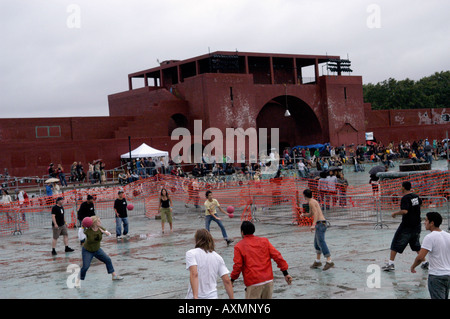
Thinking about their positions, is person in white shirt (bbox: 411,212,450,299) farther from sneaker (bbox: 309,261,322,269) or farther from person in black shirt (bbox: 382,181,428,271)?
sneaker (bbox: 309,261,322,269)

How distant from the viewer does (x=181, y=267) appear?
39.7ft

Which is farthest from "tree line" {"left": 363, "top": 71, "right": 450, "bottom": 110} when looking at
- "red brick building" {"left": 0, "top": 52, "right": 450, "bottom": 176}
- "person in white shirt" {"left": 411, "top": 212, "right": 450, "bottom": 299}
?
"person in white shirt" {"left": 411, "top": 212, "right": 450, "bottom": 299}

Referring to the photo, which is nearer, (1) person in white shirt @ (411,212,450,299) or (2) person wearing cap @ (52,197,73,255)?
(1) person in white shirt @ (411,212,450,299)

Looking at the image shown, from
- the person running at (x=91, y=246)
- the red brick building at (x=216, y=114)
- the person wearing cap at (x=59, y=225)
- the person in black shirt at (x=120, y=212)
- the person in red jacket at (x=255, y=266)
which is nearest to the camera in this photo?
the person in red jacket at (x=255, y=266)

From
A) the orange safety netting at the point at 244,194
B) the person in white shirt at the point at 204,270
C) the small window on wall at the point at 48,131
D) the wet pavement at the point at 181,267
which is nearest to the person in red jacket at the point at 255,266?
the person in white shirt at the point at 204,270

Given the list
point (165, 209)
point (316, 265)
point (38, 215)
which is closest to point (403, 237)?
point (316, 265)

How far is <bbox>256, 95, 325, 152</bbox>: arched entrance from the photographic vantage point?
168ft

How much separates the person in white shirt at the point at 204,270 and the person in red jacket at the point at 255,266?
0.29 metres

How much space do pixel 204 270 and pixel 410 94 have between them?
7684 cm

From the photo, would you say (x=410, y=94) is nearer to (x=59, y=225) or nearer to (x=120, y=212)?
(x=120, y=212)

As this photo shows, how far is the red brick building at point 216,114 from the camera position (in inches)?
1495

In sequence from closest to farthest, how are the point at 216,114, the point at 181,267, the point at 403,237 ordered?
the point at 403,237
the point at 181,267
the point at 216,114

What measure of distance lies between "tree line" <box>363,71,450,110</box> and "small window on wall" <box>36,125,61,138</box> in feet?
172

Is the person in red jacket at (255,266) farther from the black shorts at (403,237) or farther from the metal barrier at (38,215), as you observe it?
the metal barrier at (38,215)
